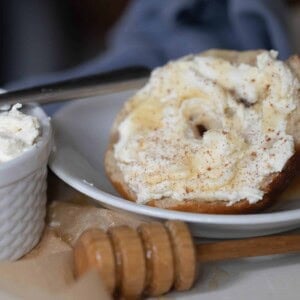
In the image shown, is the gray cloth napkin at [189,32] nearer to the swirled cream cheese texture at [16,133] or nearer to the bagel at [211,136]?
the bagel at [211,136]

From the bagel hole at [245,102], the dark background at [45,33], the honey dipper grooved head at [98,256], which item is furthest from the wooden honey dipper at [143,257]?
the dark background at [45,33]

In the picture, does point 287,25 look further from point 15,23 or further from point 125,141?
point 15,23

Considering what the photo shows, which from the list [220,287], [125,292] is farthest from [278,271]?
[125,292]

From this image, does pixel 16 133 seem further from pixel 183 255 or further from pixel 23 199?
pixel 183 255

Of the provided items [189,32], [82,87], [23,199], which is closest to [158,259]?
[23,199]

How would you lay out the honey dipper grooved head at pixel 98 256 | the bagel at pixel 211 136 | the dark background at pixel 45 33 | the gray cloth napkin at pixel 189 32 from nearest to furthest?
the honey dipper grooved head at pixel 98 256, the bagel at pixel 211 136, the gray cloth napkin at pixel 189 32, the dark background at pixel 45 33
